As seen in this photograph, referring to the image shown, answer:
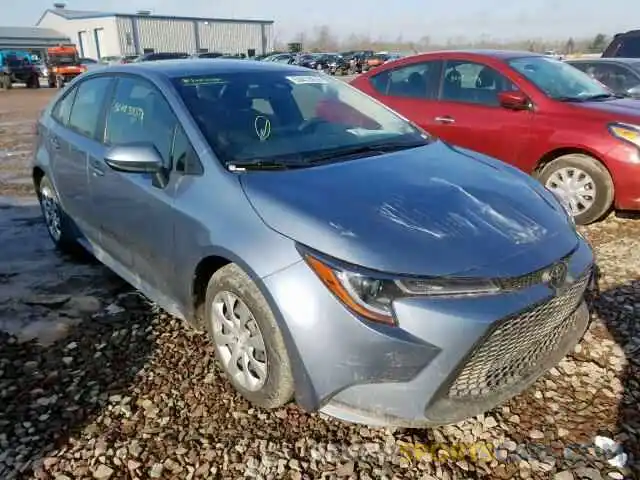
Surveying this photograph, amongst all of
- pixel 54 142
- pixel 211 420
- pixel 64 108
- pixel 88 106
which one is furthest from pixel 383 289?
pixel 64 108

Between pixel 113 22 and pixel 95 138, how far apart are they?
58427 mm

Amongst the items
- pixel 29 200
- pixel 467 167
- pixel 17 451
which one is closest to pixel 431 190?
pixel 467 167

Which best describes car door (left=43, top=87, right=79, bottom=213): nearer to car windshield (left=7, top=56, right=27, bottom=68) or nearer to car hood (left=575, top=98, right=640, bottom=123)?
car hood (left=575, top=98, right=640, bottom=123)

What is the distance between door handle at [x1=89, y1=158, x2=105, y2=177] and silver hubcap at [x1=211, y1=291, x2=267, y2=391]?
1.37 metres

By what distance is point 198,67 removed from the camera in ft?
11.0

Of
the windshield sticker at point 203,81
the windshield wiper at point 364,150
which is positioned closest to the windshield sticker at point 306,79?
the windshield sticker at point 203,81

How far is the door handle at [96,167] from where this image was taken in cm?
339

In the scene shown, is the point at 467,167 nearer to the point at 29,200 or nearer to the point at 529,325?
the point at 529,325

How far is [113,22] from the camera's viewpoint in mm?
54688

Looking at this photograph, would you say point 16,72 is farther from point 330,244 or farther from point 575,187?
point 330,244

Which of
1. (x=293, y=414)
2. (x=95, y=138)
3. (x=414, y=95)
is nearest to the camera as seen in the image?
(x=293, y=414)

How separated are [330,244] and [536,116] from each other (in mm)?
3758

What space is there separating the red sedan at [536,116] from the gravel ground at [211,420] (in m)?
1.65

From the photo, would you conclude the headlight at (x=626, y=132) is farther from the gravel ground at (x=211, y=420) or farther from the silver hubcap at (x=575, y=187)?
the gravel ground at (x=211, y=420)
